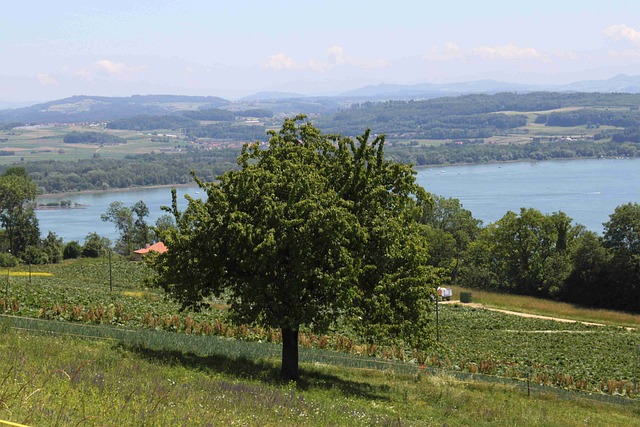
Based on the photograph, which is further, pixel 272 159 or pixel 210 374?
pixel 272 159

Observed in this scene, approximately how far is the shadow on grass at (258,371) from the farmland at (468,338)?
2.11 meters

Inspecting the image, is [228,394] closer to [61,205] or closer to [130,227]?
[130,227]

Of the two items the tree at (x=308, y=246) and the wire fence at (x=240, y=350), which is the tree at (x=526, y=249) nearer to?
the wire fence at (x=240, y=350)

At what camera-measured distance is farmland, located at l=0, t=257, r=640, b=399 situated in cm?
2697

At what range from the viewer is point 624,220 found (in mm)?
68062

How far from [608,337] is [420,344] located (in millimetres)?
27028

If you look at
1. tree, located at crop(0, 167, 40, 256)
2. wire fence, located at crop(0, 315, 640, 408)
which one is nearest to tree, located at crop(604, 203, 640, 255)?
wire fence, located at crop(0, 315, 640, 408)

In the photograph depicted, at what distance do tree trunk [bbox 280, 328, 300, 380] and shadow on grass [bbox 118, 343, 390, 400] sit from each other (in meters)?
0.21

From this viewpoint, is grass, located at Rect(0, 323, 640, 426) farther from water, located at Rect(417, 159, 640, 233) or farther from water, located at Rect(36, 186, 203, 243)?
water, located at Rect(417, 159, 640, 233)

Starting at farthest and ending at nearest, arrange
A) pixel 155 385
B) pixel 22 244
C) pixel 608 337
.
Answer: pixel 22 244
pixel 608 337
pixel 155 385

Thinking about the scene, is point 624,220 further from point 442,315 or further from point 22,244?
point 22,244

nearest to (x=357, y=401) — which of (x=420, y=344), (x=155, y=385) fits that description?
(x=420, y=344)

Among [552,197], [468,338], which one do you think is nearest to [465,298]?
[468,338]

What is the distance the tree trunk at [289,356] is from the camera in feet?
62.8
